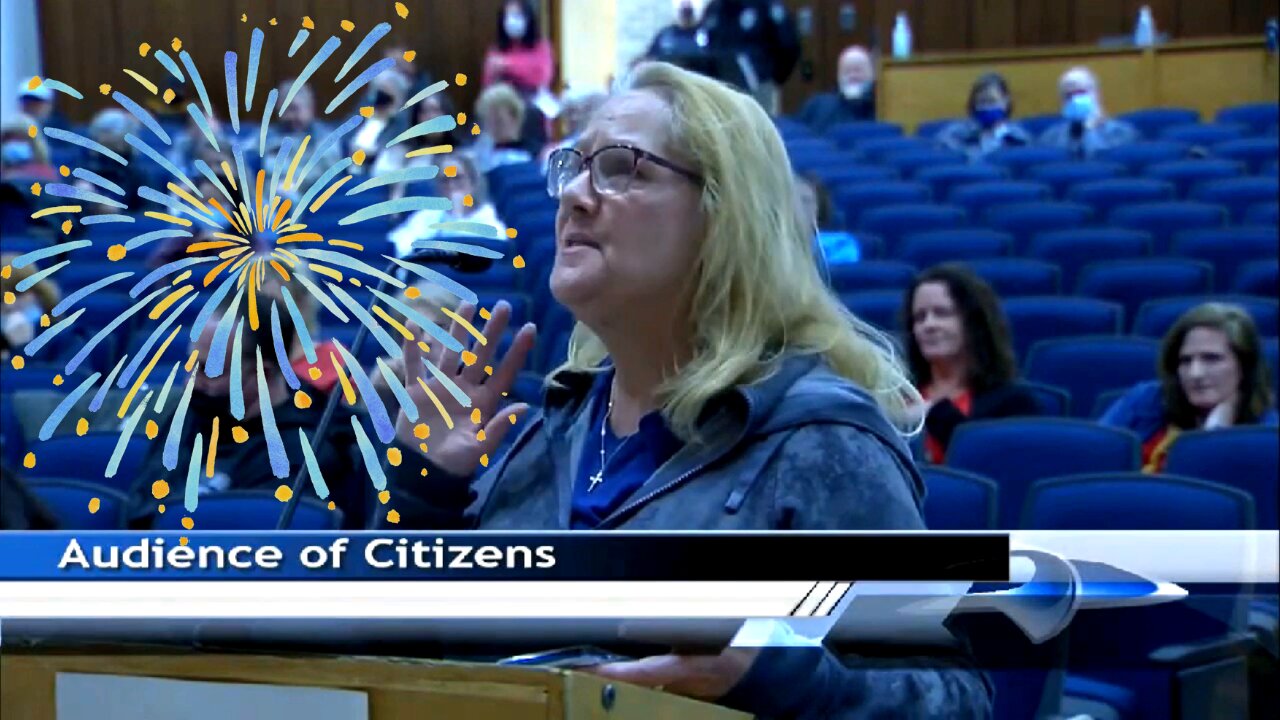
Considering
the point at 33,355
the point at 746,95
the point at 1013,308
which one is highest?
the point at 746,95

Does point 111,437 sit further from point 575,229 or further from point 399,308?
point 575,229

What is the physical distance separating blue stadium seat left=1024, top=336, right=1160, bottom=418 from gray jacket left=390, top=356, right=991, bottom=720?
1.83m

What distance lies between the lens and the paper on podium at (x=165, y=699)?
80 centimetres

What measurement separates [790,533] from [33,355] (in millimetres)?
558

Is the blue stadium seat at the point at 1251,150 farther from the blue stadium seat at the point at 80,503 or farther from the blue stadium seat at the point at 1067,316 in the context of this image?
the blue stadium seat at the point at 80,503

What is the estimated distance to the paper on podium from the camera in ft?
2.64

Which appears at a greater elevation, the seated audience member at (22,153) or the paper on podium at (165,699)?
the seated audience member at (22,153)

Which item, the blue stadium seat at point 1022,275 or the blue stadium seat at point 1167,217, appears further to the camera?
the blue stadium seat at point 1167,217

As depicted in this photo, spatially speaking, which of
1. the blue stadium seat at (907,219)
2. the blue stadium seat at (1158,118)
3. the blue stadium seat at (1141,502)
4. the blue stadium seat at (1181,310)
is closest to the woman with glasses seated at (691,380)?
the blue stadium seat at (1141,502)

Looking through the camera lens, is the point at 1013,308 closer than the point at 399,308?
No

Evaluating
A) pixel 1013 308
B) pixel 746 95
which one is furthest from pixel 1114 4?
pixel 746 95

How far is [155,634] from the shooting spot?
94 centimetres

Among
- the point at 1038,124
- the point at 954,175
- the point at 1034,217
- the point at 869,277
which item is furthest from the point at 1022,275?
the point at 1038,124

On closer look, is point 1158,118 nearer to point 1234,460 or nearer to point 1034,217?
point 1034,217
